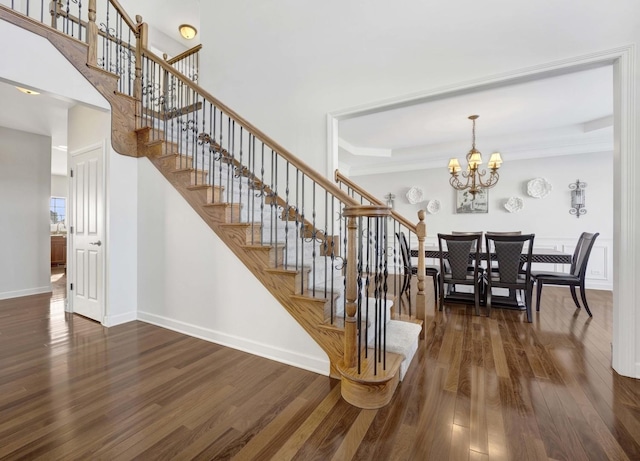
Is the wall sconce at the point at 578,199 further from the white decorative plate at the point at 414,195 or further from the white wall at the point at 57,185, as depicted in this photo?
the white wall at the point at 57,185

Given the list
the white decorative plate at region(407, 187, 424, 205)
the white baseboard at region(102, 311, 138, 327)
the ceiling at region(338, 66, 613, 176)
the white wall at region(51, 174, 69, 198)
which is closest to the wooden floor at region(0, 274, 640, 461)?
the white baseboard at region(102, 311, 138, 327)

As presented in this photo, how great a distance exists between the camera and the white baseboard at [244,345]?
2.22 m

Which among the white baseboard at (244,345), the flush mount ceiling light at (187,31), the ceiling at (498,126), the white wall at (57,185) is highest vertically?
the flush mount ceiling light at (187,31)

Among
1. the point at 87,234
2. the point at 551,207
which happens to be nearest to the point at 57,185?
the point at 87,234

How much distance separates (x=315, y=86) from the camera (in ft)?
10.7

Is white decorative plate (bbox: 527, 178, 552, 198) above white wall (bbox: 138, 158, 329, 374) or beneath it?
above

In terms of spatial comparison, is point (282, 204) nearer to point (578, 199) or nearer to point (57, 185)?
point (578, 199)

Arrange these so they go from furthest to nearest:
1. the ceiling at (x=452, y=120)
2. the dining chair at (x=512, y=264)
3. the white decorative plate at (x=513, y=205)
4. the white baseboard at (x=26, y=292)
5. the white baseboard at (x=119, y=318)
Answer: the white decorative plate at (x=513, y=205) < the white baseboard at (x=26, y=292) < the ceiling at (x=452, y=120) < the dining chair at (x=512, y=264) < the white baseboard at (x=119, y=318)

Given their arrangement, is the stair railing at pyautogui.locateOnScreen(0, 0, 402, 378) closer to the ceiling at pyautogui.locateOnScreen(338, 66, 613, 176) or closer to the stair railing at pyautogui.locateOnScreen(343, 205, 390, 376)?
the stair railing at pyautogui.locateOnScreen(343, 205, 390, 376)

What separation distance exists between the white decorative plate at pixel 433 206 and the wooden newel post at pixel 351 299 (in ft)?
17.2

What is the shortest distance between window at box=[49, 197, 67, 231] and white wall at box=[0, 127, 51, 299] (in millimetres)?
5821

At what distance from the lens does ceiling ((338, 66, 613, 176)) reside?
384 cm

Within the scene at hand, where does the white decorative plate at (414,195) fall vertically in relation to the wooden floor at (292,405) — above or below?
above

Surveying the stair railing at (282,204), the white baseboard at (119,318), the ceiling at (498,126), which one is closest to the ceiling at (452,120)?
the ceiling at (498,126)
